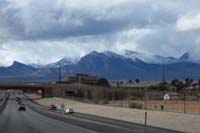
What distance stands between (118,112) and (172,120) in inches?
1002

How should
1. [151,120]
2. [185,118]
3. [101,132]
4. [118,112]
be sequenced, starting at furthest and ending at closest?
[118,112] → [151,120] → [185,118] → [101,132]

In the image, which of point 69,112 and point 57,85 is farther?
point 57,85

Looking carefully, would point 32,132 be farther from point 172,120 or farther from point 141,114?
point 141,114

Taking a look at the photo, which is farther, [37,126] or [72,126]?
[37,126]

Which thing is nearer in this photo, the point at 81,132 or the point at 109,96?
the point at 81,132

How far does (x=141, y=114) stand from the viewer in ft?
232


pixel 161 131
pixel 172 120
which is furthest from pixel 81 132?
pixel 172 120

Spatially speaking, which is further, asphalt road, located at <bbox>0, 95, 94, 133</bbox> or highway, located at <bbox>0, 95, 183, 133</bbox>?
asphalt road, located at <bbox>0, 95, 94, 133</bbox>

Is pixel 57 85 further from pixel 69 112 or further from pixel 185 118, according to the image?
pixel 185 118

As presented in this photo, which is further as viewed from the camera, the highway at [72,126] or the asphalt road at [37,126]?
the asphalt road at [37,126]

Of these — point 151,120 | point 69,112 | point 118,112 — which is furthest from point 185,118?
point 69,112

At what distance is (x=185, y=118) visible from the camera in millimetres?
54594

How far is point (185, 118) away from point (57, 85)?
146738mm

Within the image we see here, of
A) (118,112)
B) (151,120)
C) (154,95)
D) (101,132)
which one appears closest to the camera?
(101,132)
